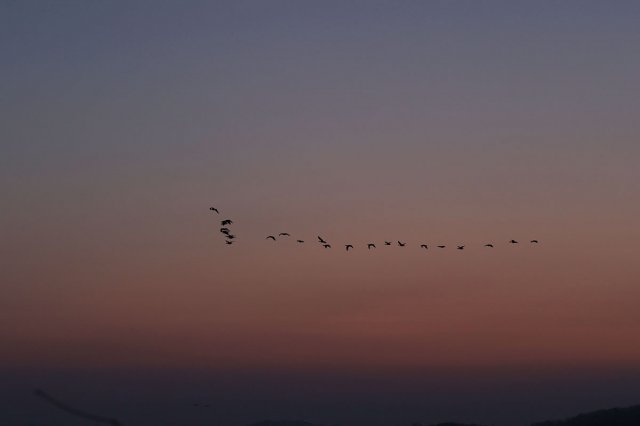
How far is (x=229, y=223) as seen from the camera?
275 ft

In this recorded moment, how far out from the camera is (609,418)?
121312 mm

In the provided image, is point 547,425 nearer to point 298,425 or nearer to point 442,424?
point 442,424

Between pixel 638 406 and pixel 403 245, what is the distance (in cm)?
5281

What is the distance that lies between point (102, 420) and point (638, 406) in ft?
426

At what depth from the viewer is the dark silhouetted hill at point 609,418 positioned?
11875 cm

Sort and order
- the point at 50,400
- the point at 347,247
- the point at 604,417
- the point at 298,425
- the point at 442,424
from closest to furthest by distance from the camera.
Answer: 1. the point at 50,400
2. the point at 347,247
3. the point at 604,417
4. the point at 442,424
5. the point at 298,425

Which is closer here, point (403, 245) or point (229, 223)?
point (229, 223)

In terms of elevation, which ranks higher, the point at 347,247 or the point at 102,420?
the point at 347,247

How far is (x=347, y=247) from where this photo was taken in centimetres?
9356

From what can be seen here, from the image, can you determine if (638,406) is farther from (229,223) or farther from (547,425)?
(229,223)

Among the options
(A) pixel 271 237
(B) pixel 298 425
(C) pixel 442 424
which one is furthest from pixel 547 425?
(B) pixel 298 425

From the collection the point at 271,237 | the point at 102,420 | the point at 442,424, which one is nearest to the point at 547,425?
the point at 442,424

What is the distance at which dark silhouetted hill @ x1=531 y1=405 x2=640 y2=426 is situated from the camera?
390 ft

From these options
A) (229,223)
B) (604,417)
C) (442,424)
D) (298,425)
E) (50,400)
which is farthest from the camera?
(298,425)
